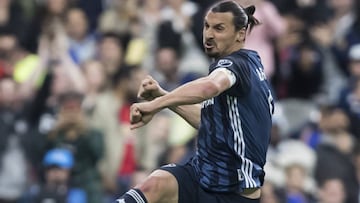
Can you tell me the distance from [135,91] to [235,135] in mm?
6180

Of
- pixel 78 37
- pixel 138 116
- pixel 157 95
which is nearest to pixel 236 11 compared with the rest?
pixel 157 95

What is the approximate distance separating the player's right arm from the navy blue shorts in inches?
17.8

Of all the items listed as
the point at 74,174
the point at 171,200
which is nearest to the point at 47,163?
the point at 74,174

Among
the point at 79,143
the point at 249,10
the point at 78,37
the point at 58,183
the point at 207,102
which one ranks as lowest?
the point at 58,183

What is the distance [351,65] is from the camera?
15633mm

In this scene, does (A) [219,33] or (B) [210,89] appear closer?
(B) [210,89]

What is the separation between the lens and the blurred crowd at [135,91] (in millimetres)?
14266

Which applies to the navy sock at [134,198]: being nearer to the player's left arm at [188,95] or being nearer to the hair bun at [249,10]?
the player's left arm at [188,95]

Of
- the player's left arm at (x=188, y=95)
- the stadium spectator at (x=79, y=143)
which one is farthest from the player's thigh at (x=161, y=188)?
the stadium spectator at (x=79, y=143)

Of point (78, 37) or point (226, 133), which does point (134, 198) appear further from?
point (78, 37)

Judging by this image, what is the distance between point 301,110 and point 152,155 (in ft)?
6.58

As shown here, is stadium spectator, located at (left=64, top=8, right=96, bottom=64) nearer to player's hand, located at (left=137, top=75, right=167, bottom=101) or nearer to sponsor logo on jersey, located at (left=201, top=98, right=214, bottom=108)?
sponsor logo on jersey, located at (left=201, top=98, right=214, bottom=108)

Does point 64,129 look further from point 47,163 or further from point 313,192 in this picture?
point 313,192

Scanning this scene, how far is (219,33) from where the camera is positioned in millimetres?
8977
